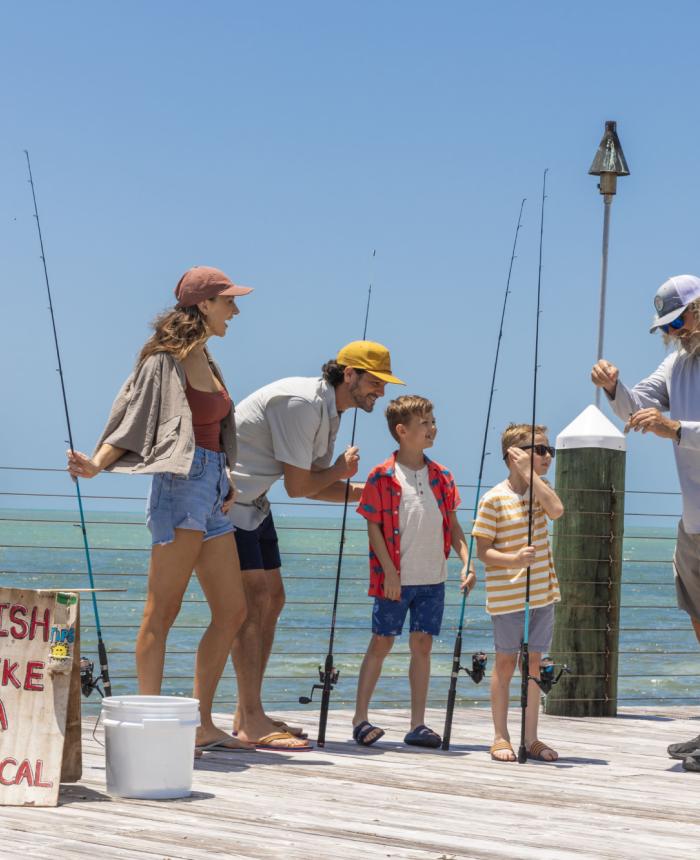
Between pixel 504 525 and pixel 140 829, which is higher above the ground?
pixel 504 525

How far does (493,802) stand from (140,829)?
3.15 feet

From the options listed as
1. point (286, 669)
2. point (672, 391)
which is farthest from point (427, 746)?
point (286, 669)

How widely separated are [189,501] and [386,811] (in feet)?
3.45

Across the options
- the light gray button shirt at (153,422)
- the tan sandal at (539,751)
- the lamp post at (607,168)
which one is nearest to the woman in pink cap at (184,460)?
the light gray button shirt at (153,422)

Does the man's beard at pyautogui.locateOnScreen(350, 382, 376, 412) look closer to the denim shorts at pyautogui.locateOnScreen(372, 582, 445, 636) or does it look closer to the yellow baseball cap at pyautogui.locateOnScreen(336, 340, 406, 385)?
the yellow baseball cap at pyautogui.locateOnScreen(336, 340, 406, 385)

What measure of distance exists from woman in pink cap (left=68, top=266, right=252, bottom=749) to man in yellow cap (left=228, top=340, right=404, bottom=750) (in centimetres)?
24

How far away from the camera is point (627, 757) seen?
15.7 ft

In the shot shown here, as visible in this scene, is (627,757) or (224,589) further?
(627,757)

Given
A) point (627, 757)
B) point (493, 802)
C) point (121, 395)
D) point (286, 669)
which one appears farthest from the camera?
point (286, 669)

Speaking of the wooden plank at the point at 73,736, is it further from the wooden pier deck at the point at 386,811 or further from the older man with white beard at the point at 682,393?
the older man with white beard at the point at 682,393

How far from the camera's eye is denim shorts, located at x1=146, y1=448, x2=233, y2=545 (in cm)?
418

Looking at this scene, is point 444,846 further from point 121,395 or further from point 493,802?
point 121,395

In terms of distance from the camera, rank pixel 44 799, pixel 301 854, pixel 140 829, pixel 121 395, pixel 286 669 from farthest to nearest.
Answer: pixel 286 669 → pixel 121 395 → pixel 44 799 → pixel 140 829 → pixel 301 854

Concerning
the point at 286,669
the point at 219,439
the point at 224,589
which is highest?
the point at 219,439
